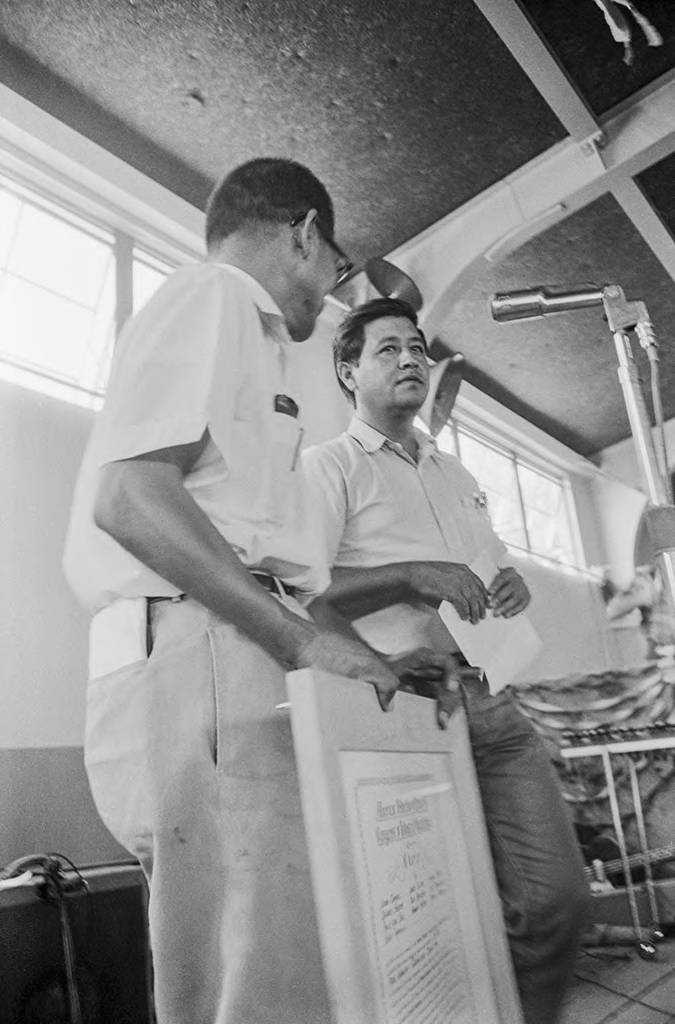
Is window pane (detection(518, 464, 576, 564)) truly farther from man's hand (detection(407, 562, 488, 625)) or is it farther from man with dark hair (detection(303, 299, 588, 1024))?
man's hand (detection(407, 562, 488, 625))

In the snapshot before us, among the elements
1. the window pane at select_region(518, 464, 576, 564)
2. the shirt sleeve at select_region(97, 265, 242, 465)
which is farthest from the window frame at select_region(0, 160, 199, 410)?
the window pane at select_region(518, 464, 576, 564)

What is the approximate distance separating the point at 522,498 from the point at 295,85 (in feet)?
10.8

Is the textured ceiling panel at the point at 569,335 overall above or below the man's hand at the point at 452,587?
above

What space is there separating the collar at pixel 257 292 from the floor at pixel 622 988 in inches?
47.9

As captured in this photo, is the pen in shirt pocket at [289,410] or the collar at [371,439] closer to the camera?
the pen in shirt pocket at [289,410]

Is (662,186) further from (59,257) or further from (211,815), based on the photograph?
(211,815)

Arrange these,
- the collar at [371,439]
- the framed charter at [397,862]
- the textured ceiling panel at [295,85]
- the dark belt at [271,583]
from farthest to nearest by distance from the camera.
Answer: the textured ceiling panel at [295,85] → the collar at [371,439] → the dark belt at [271,583] → the framed charter at [397,862]

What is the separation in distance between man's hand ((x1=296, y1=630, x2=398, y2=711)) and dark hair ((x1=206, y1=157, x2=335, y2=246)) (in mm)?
583

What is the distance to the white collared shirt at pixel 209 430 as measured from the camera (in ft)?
2.42

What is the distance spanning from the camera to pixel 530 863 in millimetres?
1116

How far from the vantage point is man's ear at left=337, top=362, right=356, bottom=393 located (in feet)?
5.25

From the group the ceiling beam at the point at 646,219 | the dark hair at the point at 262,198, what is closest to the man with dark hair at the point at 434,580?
the dark hair at the point at 262,198

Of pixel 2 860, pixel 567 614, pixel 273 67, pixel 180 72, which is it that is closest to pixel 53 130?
pixel 180 72

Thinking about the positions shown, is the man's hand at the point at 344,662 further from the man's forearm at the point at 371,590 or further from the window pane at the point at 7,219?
the window pane at the point at 7,219
